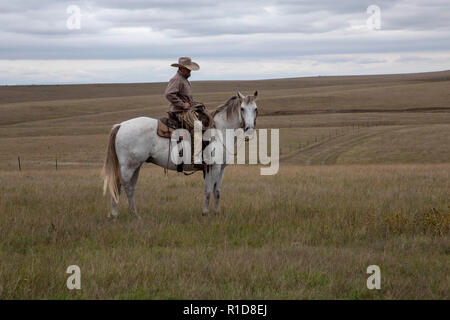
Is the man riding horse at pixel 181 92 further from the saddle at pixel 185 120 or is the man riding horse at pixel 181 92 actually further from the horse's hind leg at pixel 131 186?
the horse's hind leg at pixel 131 186

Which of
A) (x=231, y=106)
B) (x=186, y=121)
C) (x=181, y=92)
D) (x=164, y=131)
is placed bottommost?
(x=164, y=131)

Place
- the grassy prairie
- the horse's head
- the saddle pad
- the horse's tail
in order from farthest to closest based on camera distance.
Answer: the horse's tail → the saddle pad → the horse's head → the grassy prairie

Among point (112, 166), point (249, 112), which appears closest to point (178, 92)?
point (249, 112)

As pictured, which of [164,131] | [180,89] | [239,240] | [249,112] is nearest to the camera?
[239,240]

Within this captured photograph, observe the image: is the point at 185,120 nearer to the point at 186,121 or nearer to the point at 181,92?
the point at 186,121

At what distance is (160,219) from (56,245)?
2332 millimetres

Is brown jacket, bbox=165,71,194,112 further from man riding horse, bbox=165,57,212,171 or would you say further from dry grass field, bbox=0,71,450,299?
dry grass field, bbox=0,71,450,299

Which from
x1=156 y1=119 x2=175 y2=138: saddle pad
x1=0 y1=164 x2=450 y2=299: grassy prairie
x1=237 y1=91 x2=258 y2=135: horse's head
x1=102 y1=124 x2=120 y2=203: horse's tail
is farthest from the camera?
x1=102 y1=124 x2=120 y2=203: horse's tail

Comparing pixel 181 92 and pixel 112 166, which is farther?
pixel 112 166

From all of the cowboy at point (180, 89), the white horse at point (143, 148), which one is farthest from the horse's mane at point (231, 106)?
the cowboy at point (180, 89)

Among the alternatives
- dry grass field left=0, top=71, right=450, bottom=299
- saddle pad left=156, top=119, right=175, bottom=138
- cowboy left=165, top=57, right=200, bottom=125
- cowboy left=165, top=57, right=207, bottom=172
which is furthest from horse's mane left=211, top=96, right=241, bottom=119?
dry grass field left=0, top=71, right=450, bottom=299

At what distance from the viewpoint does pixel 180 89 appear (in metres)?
9.71

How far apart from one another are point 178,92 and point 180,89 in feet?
0.25

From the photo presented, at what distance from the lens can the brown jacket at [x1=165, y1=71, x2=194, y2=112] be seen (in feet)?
31.5
